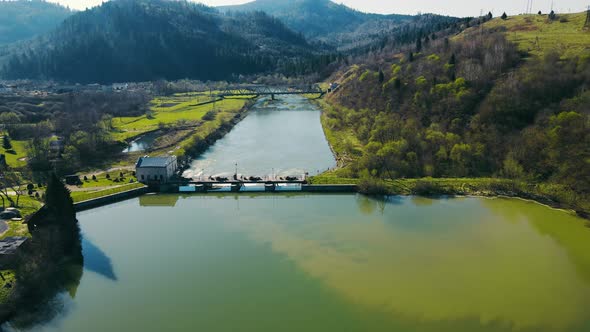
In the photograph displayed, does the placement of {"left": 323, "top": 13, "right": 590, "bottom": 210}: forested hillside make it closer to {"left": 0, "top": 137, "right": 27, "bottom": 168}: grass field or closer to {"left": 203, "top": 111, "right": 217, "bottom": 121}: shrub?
{"left": 203, "top": 111, "right": 217, "bottom": 121}: shrub

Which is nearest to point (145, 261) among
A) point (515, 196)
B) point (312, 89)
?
point (515, 196)

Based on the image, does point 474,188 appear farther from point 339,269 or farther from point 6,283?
point 6,283

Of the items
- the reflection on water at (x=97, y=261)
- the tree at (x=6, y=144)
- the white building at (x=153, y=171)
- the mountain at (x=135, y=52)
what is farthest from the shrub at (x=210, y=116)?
the mountain at (x=135, y=52)

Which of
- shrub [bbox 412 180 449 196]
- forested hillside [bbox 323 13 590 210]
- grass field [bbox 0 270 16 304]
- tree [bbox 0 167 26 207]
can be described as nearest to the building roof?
tree [bbox 0 167 26 207]

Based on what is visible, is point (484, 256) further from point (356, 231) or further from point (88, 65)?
point (88, 65)

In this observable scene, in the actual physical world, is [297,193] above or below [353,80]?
below

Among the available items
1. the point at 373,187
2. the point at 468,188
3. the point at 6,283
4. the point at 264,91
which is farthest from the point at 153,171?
the point at 264,91
